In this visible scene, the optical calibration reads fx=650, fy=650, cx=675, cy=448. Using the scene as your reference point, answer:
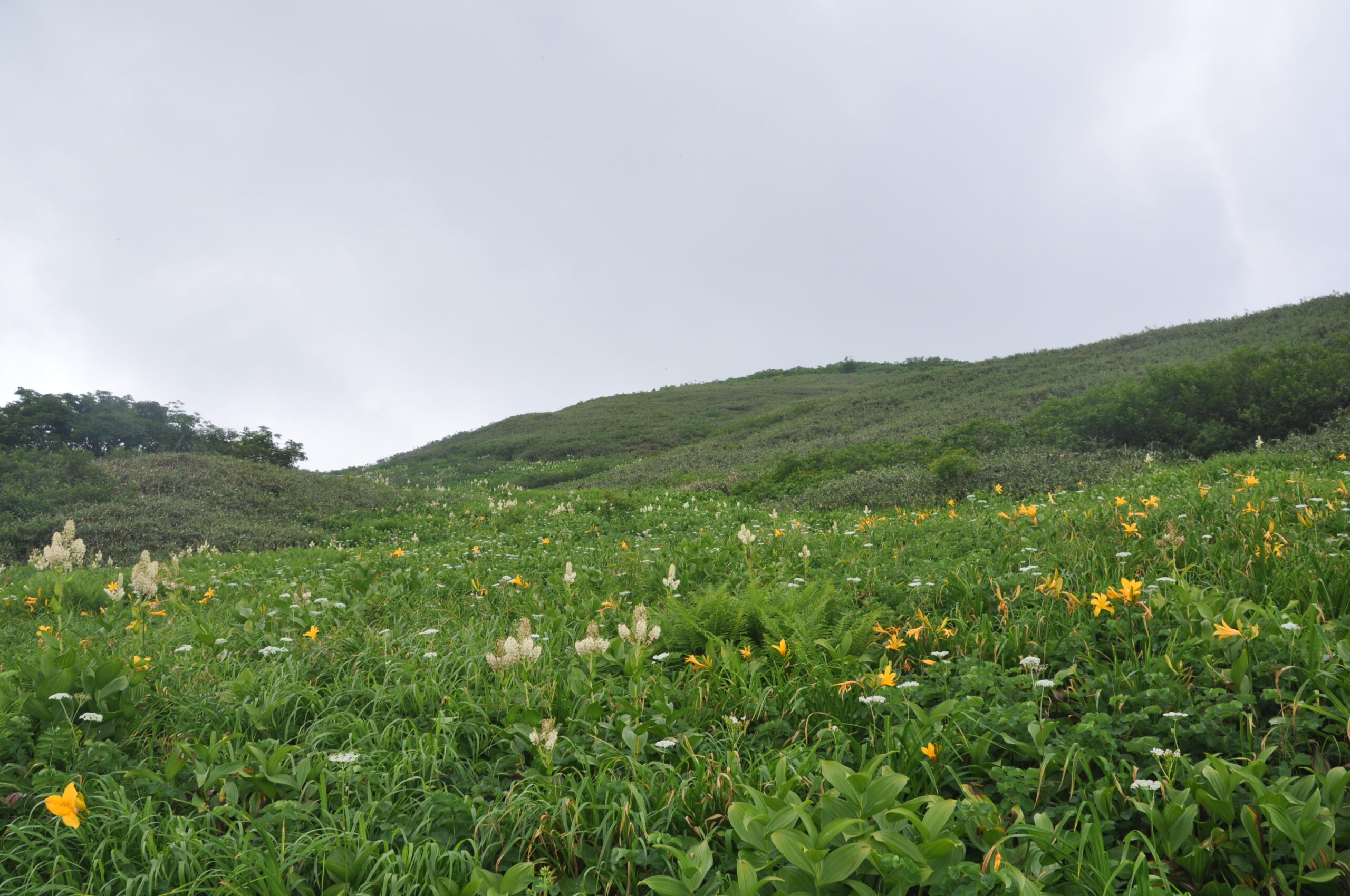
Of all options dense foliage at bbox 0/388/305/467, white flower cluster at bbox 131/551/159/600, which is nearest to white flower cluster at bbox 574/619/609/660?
white flower cluster at bbox 131/551/159/600

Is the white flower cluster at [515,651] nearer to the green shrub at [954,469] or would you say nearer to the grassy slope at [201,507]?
the green shrub at [954,469]

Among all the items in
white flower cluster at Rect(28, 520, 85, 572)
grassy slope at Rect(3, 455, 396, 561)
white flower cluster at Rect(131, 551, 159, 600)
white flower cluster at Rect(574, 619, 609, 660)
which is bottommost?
white flower cluster at Rect(574, 619, 609, 660)

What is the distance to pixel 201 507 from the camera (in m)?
14.9

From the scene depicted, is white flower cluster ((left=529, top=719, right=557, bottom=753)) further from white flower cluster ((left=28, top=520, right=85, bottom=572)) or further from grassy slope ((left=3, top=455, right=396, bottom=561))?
grassy slope ((left=3, top=455, right=396, bottom=561))

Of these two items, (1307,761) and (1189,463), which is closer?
(1307,761)

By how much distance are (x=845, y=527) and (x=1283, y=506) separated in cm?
460

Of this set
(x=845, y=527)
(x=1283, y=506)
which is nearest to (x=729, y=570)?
(x=845, y=527)

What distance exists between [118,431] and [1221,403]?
2823 centimetres

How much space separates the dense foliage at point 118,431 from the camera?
679 inches

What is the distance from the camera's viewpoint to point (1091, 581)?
4.49 m

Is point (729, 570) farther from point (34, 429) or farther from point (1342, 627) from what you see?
point (34, 429)

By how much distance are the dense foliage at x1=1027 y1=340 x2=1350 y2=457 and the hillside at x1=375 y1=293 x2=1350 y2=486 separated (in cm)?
229

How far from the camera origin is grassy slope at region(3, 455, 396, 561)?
12.4 meters

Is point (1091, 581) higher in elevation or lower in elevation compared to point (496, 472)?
lower
